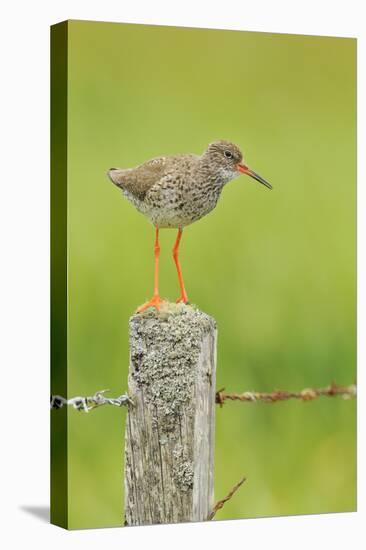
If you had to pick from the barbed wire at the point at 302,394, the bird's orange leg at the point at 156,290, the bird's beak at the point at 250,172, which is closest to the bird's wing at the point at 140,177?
the bird's orange leg at the point at 156,290

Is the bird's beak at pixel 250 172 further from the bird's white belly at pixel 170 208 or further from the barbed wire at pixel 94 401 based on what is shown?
the barbed wire at pixel 94 401

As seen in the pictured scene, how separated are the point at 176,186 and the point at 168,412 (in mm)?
1563

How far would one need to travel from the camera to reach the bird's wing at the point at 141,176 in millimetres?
8438

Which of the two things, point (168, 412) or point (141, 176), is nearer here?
point (168, 412)

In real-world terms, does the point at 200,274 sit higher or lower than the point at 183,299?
higher

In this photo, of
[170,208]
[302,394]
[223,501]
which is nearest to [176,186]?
[170,208]

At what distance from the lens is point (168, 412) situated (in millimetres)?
8055

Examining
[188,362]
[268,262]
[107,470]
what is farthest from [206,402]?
[268,262]

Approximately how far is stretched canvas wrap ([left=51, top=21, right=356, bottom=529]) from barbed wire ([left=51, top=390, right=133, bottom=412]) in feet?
0.04

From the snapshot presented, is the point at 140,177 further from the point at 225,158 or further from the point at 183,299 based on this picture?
the point at 183,299

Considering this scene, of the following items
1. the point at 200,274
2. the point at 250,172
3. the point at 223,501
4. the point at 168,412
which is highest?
the point at 250,172

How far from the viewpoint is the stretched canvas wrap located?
816 centimetres

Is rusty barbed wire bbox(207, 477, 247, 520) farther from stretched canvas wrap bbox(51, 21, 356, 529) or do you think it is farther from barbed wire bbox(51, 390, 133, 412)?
barbed wire bbox(51, 390, 133, 412)

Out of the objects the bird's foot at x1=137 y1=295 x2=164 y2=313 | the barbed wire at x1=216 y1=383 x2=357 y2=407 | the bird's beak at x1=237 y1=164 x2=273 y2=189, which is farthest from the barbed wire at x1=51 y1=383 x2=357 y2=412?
the bird's beak at x1=237 y1=164 x2=273 y2=189
